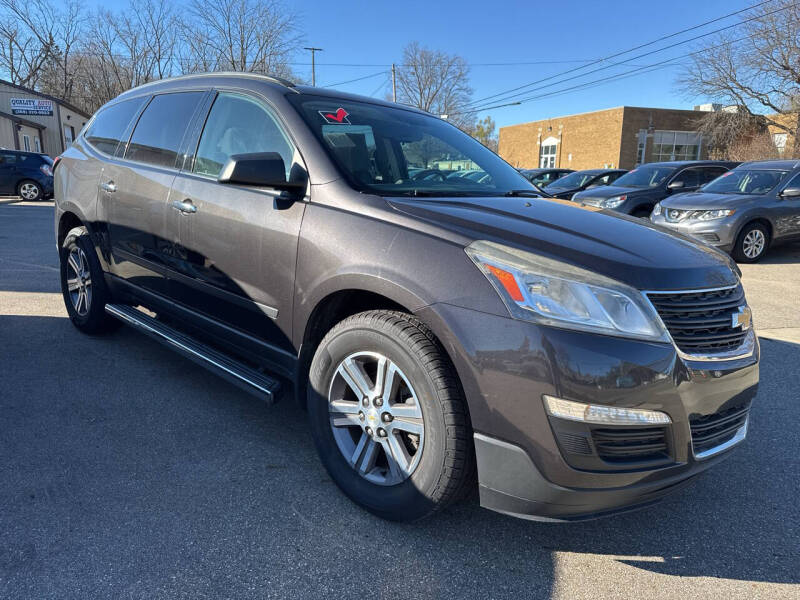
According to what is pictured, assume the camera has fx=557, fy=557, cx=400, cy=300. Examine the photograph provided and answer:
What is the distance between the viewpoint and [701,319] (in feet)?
6.61

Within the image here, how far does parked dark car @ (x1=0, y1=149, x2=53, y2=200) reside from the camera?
708 inches

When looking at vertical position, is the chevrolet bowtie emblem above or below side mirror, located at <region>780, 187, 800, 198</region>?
below

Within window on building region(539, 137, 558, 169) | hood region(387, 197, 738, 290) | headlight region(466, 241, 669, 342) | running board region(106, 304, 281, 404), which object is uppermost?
window on building region(539, 137, 558, 169)

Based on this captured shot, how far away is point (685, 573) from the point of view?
2.10m

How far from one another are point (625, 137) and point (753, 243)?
3237 cm

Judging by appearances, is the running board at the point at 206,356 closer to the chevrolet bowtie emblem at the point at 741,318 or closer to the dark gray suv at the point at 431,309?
the dark gray suv at the point at 431,309

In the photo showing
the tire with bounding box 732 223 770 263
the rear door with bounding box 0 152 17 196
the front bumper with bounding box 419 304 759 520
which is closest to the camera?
the front bumper with bounding box 419 304 759 520

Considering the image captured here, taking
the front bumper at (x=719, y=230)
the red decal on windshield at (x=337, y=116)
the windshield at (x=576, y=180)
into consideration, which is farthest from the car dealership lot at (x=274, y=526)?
the windshield at (x=576, y=180)

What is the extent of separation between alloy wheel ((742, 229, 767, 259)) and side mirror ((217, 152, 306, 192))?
29.3ft

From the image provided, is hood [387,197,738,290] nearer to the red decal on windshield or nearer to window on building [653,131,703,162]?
the red decal on windshield

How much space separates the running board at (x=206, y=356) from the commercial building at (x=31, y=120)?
3039 cm

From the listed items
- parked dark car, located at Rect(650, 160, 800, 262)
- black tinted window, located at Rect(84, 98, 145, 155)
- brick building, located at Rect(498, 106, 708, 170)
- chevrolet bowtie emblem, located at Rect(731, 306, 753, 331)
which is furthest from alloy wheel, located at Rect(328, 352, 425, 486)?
brick building, located at Rect(498, 106, 708, 170)

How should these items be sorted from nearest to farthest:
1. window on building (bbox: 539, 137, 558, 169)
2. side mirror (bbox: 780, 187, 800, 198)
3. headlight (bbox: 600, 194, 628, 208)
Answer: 1. side mirror (bbox: 780, 187, 800, 198)
2. headlight (bbox: 600, 194, 628, 208)
3. window on building (bbox: 539, 137, 558, 169)

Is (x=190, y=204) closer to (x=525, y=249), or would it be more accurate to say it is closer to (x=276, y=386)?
(x=276, y=386)
